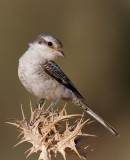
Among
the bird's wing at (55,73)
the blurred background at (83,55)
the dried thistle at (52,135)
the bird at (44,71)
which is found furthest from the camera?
the blurred background at (83,55)

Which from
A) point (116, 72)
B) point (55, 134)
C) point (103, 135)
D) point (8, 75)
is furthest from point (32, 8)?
point (55, 134)

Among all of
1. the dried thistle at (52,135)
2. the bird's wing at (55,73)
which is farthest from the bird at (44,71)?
the dried thistle at (52,135)

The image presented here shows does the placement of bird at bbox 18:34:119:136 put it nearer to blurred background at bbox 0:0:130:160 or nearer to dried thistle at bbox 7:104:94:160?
dried thistle at bbox 7:104:94:160

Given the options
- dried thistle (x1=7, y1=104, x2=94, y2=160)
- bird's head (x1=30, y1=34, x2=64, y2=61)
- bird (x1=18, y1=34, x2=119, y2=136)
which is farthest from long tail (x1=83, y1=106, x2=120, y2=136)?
dried thistle (x1=7, y1=104, x2=94, y2=160)

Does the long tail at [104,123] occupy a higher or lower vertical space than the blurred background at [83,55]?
lower

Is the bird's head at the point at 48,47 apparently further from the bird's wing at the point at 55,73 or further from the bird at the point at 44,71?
the bird's wing at the point at 55,73

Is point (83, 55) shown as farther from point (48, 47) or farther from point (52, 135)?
point (52, 135)

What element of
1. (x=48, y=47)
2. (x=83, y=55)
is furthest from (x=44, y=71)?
(x=83, y=55)

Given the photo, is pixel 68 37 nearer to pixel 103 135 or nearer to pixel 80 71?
pixel 80 71
